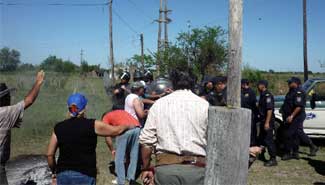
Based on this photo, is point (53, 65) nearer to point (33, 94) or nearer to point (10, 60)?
point (10, 60)

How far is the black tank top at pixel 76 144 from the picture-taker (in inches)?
139

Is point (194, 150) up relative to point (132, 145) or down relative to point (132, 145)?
up

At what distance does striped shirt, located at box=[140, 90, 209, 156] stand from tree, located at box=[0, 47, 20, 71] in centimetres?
872

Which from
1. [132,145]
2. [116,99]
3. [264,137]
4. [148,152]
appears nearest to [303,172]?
[264,137]

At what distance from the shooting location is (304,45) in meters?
22.9

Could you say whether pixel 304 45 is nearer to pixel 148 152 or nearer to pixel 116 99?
pixel 116 99

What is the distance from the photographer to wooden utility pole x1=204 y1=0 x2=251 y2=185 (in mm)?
2516

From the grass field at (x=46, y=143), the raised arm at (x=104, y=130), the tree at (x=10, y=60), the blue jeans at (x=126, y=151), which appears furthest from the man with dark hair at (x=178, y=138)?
the tree at (x=10, y=60)

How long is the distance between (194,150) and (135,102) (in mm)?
3348

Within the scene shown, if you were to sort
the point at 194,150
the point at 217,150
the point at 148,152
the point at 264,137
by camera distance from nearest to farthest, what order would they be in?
1. the point at 217,150
2. the point at 194,150
3. the point at 148,152
4. the point at 264,137

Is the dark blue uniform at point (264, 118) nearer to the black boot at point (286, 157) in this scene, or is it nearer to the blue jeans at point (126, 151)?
the black boot at point (286, 157)

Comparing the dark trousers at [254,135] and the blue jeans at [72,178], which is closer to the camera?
the blue jeans at [72,178]

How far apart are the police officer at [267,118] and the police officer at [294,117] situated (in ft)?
2.20

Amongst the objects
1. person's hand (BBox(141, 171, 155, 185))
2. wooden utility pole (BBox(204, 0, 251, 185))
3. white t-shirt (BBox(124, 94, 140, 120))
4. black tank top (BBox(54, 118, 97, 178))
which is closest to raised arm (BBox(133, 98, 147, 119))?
white t-shirt (BBox(124, 94, 140, 120))
